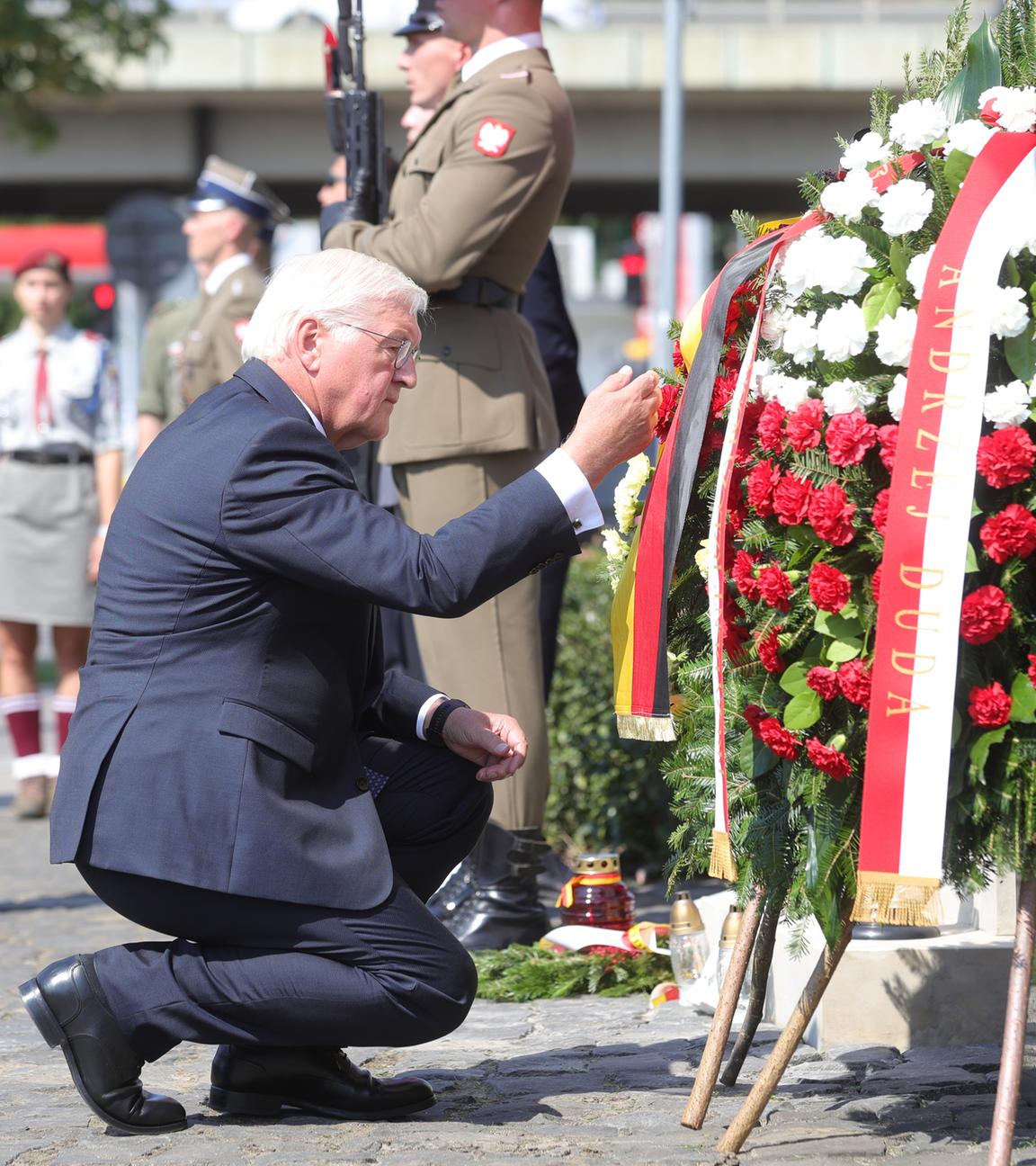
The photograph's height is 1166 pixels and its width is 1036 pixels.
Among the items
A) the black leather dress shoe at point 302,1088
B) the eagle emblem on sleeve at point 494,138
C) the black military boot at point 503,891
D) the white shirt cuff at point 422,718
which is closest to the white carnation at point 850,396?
the white shirt cuff at point 422,718

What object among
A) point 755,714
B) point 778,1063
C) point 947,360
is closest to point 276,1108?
point 778,1063

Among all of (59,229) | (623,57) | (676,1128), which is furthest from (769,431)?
(59,229)

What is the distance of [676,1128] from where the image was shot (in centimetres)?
338

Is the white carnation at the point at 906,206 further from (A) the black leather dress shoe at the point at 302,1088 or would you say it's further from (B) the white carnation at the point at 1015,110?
(A) the black leather dress shoe at the point at 302,1088

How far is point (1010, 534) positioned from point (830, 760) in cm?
45

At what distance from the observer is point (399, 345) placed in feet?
11.5

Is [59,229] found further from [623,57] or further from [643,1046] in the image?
[643,1046]

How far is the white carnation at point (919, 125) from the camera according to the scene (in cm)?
300

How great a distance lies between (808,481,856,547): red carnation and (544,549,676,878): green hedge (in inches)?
125

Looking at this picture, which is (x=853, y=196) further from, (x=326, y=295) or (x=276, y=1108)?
(x=276, y=1108)

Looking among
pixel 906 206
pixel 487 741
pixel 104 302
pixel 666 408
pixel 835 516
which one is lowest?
pixel 487 741

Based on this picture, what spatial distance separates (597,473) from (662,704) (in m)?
0.43

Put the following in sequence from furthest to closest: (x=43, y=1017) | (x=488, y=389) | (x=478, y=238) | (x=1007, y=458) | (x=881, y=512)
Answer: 1. (x=488, y=389)
2. (x=478, y=238)
3. (x=43, y=1017)
4. (x=881, y=512)
5. (x=1007, y=458)

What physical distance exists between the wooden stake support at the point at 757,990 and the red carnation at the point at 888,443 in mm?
838
